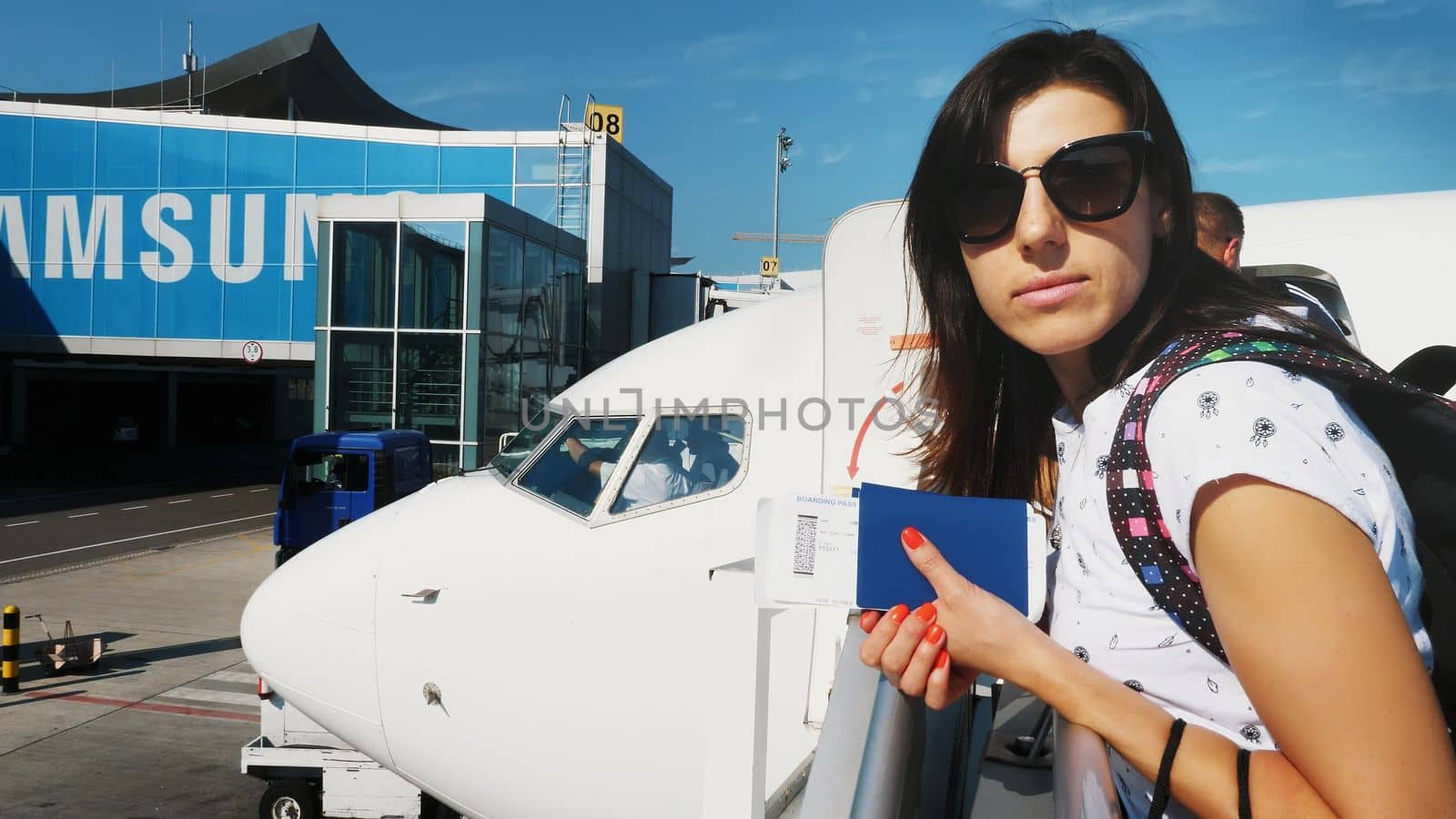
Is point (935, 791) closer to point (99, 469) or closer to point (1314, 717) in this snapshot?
point (1314, 717)

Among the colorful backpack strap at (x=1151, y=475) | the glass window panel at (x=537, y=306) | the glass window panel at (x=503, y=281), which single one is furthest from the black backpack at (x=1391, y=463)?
the glass window panel at (x=537, y=306)

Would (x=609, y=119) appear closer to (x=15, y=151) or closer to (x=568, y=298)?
(x=568, y=298)

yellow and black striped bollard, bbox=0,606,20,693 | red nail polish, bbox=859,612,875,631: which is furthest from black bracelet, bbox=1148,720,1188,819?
yellow and black striped bollard, bbox=0,606,20,693

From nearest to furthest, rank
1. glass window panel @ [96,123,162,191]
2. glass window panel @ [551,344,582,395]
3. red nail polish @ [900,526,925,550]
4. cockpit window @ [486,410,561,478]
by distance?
red nail polish @ [900,526,925,550]
cockpit window @ [486,410,561,478]
glass window panel @ [551,344,582,395]
glass window panel @ [96,123,162,191]

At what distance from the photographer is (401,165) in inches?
1203

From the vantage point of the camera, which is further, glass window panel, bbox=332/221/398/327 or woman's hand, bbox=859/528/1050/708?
glass window panel, bbox=332/221/398/327

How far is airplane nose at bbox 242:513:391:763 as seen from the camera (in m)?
4.37

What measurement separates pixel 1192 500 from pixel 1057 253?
48 centimetres

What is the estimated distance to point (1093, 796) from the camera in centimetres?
139

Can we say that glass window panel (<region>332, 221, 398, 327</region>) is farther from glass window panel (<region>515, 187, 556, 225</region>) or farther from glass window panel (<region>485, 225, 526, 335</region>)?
glass window panel (<region>515, 187, 556, 225</region>)

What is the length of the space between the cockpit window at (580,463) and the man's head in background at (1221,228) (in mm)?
2463

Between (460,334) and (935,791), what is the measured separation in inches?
A: 777

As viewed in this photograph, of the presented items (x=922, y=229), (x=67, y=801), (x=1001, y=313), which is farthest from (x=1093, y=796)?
(x=67, y=801)

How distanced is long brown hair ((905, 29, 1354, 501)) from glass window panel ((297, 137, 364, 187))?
31.6 metres
